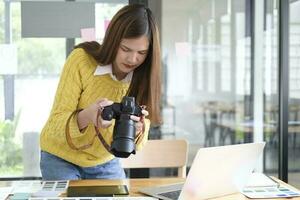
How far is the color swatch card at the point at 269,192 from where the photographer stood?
4.19 ft

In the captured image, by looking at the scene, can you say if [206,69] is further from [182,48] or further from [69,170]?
[69,170]

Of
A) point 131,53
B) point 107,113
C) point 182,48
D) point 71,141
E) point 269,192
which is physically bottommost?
point 269,192

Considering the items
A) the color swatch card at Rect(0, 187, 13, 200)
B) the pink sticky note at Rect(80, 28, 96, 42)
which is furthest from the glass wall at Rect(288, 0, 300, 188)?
the color swatch card at Rect(0, 187, 13, 200)

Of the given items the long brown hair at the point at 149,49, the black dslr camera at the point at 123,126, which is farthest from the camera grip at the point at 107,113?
the long brown hair at the point at 149,49

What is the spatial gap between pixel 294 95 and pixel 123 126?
7.02 feet

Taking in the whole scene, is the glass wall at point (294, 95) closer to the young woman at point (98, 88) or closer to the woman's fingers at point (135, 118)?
A: the young woman at point (98, 88)

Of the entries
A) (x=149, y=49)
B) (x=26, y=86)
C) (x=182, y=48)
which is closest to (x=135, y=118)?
(x=149, y=49)

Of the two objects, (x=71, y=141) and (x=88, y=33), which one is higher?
(x=88, y=33)

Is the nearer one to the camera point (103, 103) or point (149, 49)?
point (103, 103)

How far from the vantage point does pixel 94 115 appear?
1288 millimetres

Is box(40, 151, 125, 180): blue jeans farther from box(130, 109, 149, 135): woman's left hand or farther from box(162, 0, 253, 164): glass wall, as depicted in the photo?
box(162, 0, 253, 164): glass wall

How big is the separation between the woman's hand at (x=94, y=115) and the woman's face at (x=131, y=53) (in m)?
0.22

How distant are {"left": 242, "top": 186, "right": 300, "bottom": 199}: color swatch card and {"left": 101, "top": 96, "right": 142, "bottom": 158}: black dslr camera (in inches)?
15.6

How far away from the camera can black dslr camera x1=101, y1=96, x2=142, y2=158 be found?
113 centimetres
